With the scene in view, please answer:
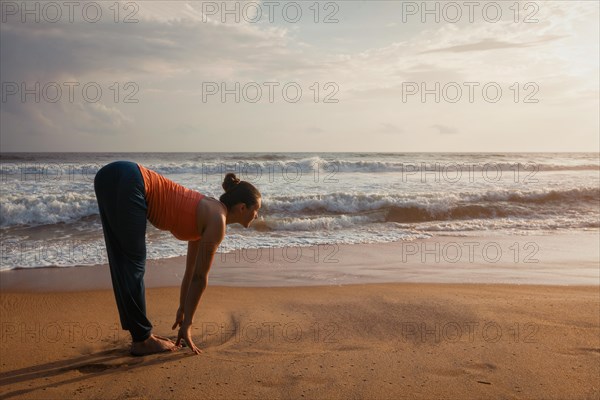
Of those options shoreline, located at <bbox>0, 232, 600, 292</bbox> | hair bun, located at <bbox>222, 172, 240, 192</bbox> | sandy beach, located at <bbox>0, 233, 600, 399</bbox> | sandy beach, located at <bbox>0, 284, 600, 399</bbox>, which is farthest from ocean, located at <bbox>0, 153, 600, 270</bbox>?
hair bun, located at <bbox>222, 172, 240, 192</bbox>

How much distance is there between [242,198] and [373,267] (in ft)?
11.9

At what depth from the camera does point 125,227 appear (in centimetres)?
277

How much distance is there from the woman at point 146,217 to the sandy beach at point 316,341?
1.35 ft

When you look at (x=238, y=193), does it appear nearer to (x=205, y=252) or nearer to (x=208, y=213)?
(x=208, y=213)

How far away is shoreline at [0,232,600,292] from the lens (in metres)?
5.35

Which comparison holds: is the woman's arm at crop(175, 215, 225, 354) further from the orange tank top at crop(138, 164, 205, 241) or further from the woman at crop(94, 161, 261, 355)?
the orange tank top at crop(138, 164, 205, 241)

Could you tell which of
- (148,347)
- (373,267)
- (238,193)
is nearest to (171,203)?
(238,193)

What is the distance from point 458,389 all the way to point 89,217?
9352mm

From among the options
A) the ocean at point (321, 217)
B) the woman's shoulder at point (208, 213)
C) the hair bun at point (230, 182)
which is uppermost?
the hair bun at point (230, 182)

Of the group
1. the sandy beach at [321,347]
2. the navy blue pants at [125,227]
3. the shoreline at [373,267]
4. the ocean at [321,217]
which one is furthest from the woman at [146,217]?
the ocean at [321,217]

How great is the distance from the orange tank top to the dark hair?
6.5 inches

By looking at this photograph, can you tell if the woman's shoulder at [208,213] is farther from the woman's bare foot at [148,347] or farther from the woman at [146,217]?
the woman's bare foot at [148,347]

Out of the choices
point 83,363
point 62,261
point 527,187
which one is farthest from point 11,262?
point 527,187

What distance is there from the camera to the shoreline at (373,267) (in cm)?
535
